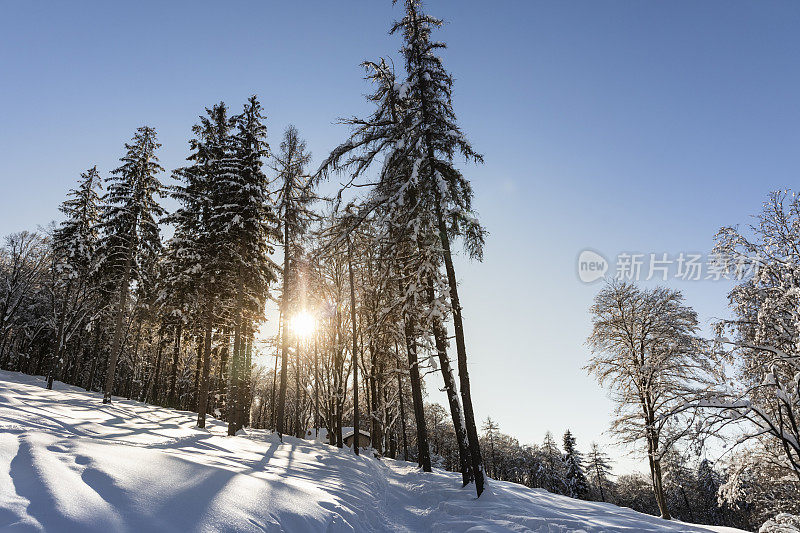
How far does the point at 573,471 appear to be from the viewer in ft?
183

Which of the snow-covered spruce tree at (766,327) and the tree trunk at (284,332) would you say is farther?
the tree trunk at (284,332)

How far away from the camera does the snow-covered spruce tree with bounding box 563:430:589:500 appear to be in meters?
55.1

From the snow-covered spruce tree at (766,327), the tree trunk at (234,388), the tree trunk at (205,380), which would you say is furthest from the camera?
the tree trunk at (205,380)

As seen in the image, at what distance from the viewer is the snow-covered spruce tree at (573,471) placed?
55.1 m

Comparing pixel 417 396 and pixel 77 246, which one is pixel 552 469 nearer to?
pixel 417 396

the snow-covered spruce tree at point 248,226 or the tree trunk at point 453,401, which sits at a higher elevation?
the snow-covered spruce tree at point 248,226

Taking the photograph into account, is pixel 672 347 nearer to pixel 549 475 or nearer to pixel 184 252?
pixel 184 252

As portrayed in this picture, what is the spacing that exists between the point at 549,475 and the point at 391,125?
A: 67616mm

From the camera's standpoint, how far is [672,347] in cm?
1631

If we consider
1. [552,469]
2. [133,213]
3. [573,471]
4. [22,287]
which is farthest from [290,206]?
[552,469]

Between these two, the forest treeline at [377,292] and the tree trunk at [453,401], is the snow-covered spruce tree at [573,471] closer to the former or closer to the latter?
the forest treeline at [377,292]

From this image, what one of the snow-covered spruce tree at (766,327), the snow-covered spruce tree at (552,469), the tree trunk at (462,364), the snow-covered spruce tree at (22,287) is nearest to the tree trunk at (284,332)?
the tree trunk at (462,364)

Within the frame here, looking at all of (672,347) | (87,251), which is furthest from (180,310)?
(672,347)

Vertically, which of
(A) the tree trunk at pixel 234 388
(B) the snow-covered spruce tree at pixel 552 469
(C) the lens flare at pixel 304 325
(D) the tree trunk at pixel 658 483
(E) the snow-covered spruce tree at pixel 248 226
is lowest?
(B) the snow-covered spruce tree at pixel 552 469
